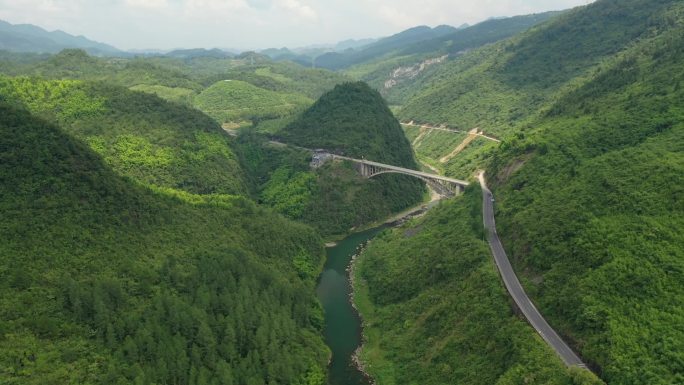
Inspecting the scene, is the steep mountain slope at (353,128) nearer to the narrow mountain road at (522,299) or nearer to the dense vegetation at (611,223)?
the dense vegetation at (611,223)

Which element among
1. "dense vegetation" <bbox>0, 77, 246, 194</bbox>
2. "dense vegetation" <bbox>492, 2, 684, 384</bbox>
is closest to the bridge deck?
"dense vegetation" <bbox>492, 2, 684, 384</bbox>

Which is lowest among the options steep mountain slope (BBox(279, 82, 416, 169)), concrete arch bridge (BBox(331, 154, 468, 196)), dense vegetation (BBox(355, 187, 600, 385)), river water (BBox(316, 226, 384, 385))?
river water (BBox(316, 226, 384, 385))

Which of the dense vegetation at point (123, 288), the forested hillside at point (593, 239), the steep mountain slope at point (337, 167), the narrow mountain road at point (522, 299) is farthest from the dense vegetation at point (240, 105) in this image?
the narrow mountain road at point (522, 299)

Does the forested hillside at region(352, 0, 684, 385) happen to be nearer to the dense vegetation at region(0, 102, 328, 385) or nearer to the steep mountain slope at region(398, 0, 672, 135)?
A: the dense vegetation at region(0, 102, 328, 385)

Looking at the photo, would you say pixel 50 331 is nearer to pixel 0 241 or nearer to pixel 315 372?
pixel 0 241

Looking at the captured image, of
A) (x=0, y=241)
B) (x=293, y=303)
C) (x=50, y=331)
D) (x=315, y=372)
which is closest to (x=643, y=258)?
(x=315, y=372)
